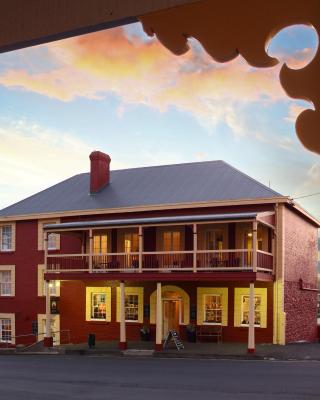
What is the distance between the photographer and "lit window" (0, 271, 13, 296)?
113 ft

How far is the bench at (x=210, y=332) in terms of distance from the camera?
28.0m

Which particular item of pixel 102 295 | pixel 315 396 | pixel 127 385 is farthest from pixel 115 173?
pixel 315 396

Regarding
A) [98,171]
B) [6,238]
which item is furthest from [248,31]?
[6,238]

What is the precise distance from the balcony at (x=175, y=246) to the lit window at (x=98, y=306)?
2122mm

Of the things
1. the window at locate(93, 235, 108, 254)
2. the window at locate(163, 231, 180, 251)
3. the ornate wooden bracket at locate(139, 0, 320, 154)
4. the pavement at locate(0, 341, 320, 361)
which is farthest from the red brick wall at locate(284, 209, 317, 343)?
the ornate wooden bracket at locate(139, 0, 320, 154)

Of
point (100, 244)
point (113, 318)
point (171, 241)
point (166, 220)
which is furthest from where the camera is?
point (100, 244)

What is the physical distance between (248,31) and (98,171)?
107 ft

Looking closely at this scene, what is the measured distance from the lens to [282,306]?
89.0 ft

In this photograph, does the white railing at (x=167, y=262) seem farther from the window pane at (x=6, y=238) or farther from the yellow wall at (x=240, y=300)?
the window pane at (x=6, y=238)

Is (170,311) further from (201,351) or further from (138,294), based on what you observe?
(201,351)

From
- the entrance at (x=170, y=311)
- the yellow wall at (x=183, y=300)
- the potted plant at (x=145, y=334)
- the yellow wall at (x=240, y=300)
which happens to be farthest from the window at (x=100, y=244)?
the yellow wall at (x=240, y=300)

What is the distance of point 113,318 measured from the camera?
3064cm

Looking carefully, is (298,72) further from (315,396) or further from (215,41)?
(315,396)

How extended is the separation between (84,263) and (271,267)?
341 inches
